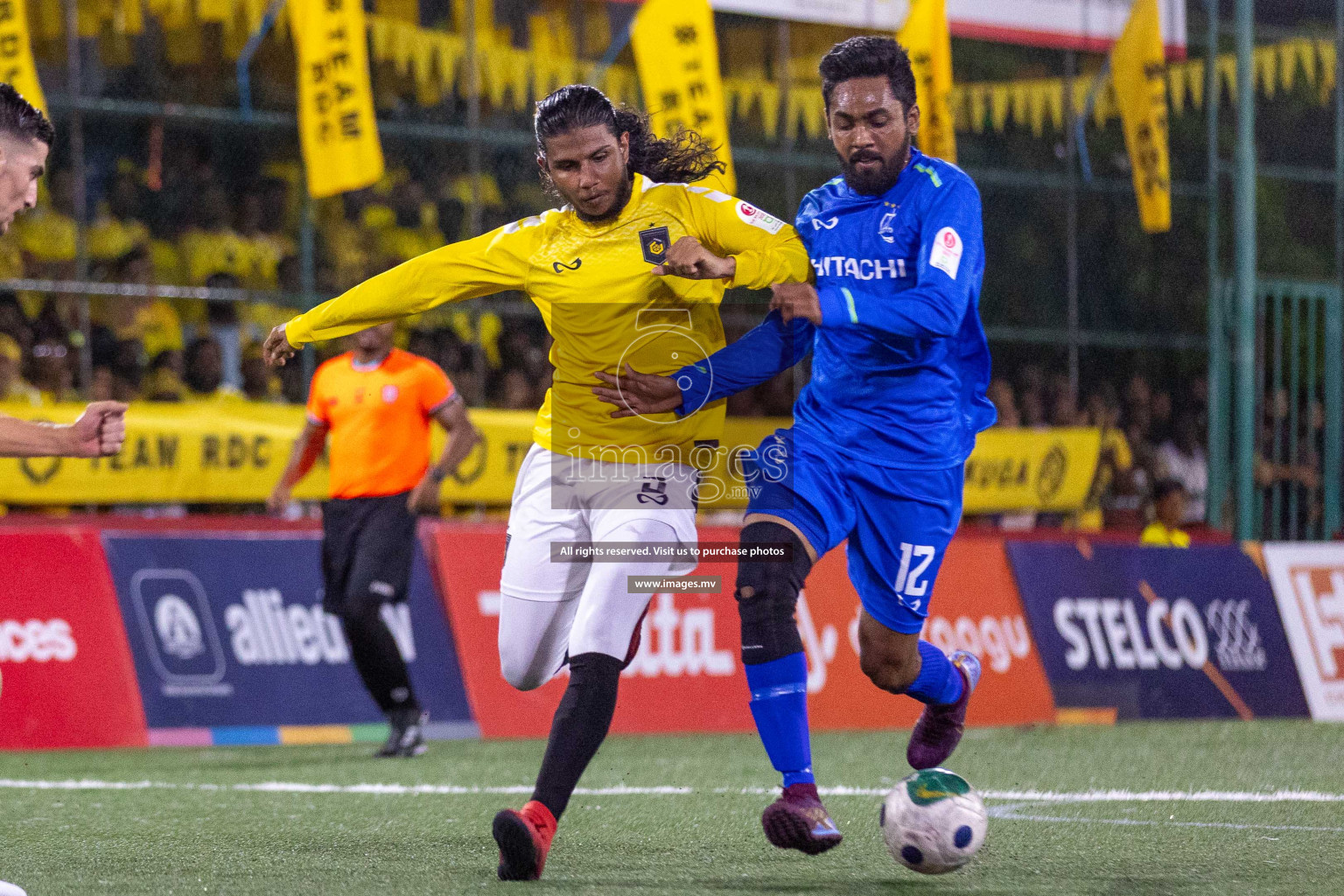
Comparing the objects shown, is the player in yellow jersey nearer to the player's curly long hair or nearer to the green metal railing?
the player's curly long hair

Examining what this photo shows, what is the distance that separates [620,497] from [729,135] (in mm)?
12535

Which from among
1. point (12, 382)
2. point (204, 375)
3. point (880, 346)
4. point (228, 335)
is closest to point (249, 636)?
point (12, 382)

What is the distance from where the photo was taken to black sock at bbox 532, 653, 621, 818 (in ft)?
16.3

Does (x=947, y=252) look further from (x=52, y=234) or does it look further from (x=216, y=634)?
(x=52, y=234)

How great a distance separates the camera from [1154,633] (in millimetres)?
11477

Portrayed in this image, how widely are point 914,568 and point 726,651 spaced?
17.8ft

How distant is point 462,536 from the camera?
34.7ft

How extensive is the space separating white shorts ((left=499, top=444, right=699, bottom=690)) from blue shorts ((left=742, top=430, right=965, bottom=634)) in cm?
28

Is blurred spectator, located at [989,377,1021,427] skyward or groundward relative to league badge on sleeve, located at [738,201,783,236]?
groundward

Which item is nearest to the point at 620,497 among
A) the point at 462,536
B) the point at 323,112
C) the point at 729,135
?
the point at 462,536

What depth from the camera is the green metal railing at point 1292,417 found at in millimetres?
16406

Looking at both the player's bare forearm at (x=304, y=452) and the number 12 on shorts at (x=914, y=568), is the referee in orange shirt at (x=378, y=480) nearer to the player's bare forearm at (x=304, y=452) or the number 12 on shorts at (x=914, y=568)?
the player's bare forearm at (x=304, y=452)

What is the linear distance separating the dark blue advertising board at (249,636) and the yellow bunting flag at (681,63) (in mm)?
5448

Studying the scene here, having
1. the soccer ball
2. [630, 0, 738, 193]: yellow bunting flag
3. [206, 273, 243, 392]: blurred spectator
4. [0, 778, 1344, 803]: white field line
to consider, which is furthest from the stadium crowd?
the soccer ball
